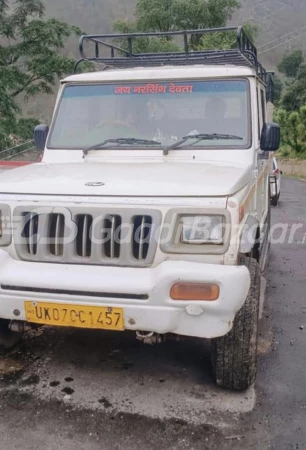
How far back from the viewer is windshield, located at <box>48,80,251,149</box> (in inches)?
170

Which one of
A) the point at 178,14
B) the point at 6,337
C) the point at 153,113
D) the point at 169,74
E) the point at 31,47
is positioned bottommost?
the point at 6,337

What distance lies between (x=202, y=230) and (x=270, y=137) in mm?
1604

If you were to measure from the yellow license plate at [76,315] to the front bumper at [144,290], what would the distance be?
0.12ft

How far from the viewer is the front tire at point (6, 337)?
3891mm

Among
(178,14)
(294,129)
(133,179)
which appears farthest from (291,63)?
(133,179)

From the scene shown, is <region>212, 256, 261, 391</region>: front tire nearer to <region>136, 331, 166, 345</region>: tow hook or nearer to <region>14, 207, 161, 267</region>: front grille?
<region>136, 331, 166, 345</region>: tow hook

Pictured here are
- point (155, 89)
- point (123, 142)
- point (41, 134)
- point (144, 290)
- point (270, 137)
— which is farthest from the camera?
point (41, 134)

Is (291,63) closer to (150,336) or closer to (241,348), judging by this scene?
(241,348)

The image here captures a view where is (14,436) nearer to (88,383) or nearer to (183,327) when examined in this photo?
(88,383)

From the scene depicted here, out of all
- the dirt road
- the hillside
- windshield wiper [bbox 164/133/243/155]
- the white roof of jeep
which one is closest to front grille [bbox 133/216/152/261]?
the dirt road

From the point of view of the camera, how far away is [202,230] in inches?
119

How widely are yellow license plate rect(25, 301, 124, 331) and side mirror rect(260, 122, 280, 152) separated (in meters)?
2.08

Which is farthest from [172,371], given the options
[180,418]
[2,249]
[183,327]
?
[2,249]

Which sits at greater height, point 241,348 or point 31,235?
point 31,235
